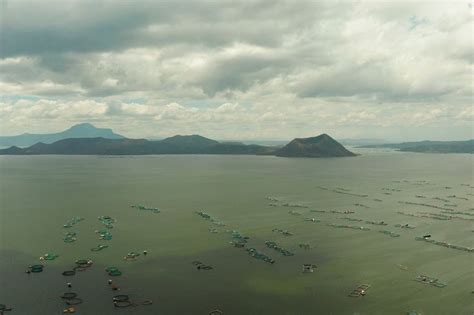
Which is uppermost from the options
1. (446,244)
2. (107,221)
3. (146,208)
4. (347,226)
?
(146,208)

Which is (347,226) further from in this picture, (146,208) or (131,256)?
(146,208)

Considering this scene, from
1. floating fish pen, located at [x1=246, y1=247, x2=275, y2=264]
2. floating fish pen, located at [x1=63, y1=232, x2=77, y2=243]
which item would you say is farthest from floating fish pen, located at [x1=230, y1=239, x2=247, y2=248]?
floating fish pen, located at [x1=63, y1=232, x2=77, y2=243]

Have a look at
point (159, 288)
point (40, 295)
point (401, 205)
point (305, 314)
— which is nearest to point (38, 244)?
point (40, 295)

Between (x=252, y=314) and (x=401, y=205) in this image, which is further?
(x=401, y=205)

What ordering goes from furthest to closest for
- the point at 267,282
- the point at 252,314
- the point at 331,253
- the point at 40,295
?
the point at 331,253, the point at 267,282, the point at 40,295, the point at 252,314

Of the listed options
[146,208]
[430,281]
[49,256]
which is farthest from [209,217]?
[430,281]

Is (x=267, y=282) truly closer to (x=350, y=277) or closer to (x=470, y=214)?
(x=350, y=277)

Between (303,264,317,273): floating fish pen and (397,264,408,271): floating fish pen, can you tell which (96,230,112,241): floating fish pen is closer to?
(303,264,317,273): floating fish pen
